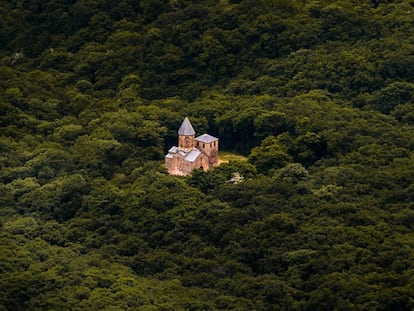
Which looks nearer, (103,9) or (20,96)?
(20,96)

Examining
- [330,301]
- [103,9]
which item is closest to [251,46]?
[103,9]

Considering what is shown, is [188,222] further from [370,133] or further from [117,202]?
[370,133]

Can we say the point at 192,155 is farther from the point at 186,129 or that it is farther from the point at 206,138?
the point at 206,138

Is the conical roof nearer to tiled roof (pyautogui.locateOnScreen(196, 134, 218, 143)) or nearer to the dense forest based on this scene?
tiled roof (pyautogui.locateOnScreen(196, 134, 218, 143))

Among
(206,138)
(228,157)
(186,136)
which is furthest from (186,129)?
Answer: (228,157)

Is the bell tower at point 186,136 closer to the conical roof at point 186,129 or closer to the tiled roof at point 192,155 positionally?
the conical roof at point 186,129

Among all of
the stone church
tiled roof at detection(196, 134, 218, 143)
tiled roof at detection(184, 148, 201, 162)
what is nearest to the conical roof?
the stone church

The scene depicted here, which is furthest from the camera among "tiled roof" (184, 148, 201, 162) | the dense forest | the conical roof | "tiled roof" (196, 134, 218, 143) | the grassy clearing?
the grassy clearing
